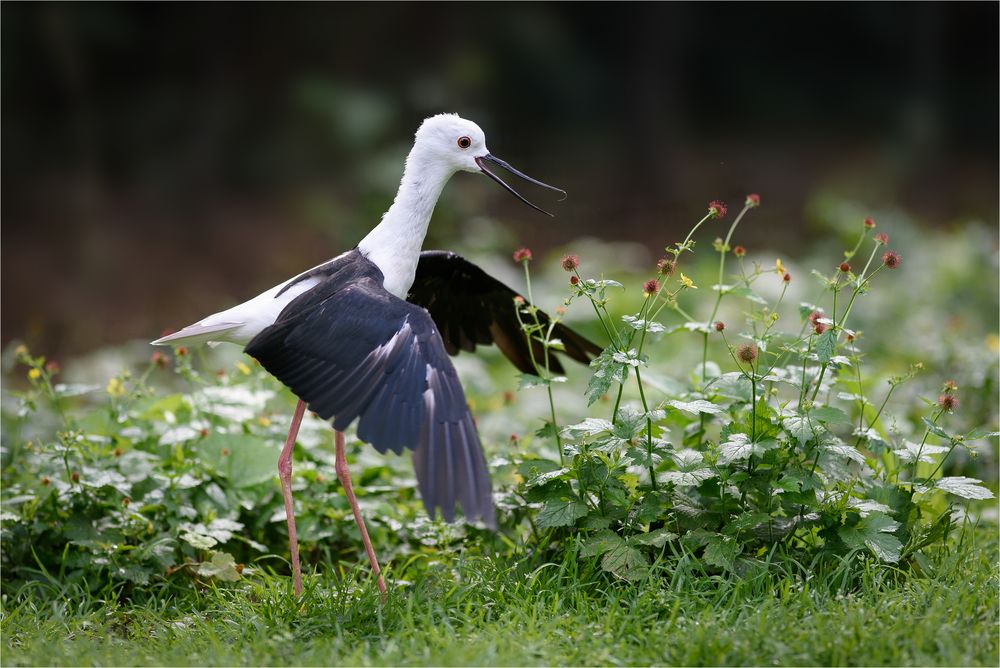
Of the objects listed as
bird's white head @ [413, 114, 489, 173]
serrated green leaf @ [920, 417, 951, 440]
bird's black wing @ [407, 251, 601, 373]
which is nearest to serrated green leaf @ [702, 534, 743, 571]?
serrated green leaf @ [920, 417, 951, 440]

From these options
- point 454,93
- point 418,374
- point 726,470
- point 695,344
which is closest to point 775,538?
point 726,470

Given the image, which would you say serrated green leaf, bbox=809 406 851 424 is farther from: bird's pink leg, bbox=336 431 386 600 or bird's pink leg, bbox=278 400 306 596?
bird's pink leg, bbox=278 400 306 596

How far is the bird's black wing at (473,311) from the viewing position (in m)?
4.47

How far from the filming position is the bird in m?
3.12

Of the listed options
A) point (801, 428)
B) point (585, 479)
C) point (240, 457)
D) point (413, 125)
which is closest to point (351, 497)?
point (240, 457)

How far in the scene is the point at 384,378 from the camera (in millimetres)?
3299

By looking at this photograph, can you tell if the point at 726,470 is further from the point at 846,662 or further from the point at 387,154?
the point at 387,154

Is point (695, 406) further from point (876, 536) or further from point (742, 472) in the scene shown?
point (876, 536)

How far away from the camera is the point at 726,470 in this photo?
11.9 ft

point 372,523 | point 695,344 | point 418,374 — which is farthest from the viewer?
point 695,344

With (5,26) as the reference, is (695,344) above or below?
below

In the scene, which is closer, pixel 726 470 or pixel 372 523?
pixel 726 470

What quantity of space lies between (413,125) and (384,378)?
9.69m

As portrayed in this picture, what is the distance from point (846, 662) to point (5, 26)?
34.4 feet
